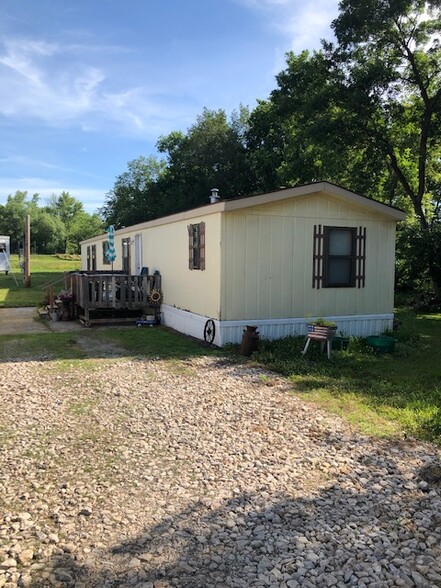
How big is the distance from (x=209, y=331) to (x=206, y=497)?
5469mm

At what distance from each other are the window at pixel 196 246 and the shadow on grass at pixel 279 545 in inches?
238

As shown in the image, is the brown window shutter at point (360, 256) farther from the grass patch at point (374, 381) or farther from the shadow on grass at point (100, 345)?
the shadow on grass at point (100, 345)

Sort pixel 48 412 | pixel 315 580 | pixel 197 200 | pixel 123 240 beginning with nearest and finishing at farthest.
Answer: pixel 315 580
pixel 48 412
pixel 123 240
pixel 197 200

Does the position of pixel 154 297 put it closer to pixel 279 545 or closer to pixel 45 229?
pixel 279 545

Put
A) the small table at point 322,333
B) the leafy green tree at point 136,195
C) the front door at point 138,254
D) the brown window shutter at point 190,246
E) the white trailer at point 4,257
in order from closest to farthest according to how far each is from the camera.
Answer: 1. the small table at point 322,333
2. the brown window shutter at point 190,246
3. the front door at point 138,254
4. the white trailer at point 4,257
5. the leafy green tree at point 136,195

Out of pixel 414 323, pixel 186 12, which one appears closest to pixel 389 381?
pixel 414 323

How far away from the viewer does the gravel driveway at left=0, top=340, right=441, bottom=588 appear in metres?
2.37

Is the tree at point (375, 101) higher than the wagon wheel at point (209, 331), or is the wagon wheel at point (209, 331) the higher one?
the tree at point (375, 101)

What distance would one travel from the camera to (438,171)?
1934cm

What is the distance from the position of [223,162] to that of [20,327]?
2054cm

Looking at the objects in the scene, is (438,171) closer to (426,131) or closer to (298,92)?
(426,131)

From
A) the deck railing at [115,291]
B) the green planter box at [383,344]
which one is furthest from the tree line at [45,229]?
the green planter box at [383,344]

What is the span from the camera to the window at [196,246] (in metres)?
8.82

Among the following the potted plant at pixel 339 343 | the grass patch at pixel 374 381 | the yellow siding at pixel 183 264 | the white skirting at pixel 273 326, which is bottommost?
the grass patch at pixel 374 381
